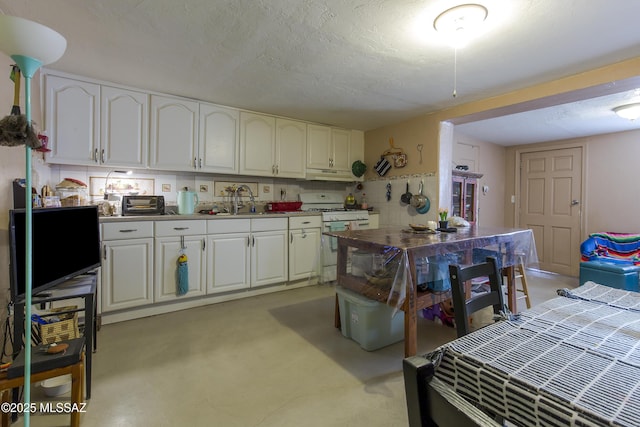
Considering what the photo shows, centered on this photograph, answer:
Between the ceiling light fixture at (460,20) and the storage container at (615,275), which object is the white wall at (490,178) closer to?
the storage container at (615,275)

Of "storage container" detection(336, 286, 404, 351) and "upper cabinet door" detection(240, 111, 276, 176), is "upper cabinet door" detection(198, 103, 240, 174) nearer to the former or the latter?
"upper cabinet door" detection(240, 111, 276, 176)

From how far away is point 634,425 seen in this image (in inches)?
19.5

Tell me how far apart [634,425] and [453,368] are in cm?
32

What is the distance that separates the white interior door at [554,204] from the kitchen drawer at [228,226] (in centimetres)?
487

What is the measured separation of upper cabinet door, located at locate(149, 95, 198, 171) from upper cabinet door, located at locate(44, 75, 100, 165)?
1.53 feet

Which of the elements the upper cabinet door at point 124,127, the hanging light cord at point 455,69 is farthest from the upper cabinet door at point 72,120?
the hanging light cord at point 455,69

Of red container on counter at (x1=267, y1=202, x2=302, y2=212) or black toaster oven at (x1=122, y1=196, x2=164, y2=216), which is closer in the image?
black toaster oven at (x1=122, y1=196, x2=164, y2=216)

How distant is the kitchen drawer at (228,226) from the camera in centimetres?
308

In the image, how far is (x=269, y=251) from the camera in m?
3.44

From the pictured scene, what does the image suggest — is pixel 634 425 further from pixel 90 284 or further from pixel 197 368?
pixel 90 284

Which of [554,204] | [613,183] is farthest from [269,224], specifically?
[613,183]

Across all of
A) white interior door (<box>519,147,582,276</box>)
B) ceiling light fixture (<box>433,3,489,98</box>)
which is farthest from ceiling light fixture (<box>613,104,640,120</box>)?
ceiling light fixture (<box>433,3,489,98</box>)

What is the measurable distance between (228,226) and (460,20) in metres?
2.66

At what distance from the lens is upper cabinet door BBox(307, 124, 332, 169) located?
4035 mm
